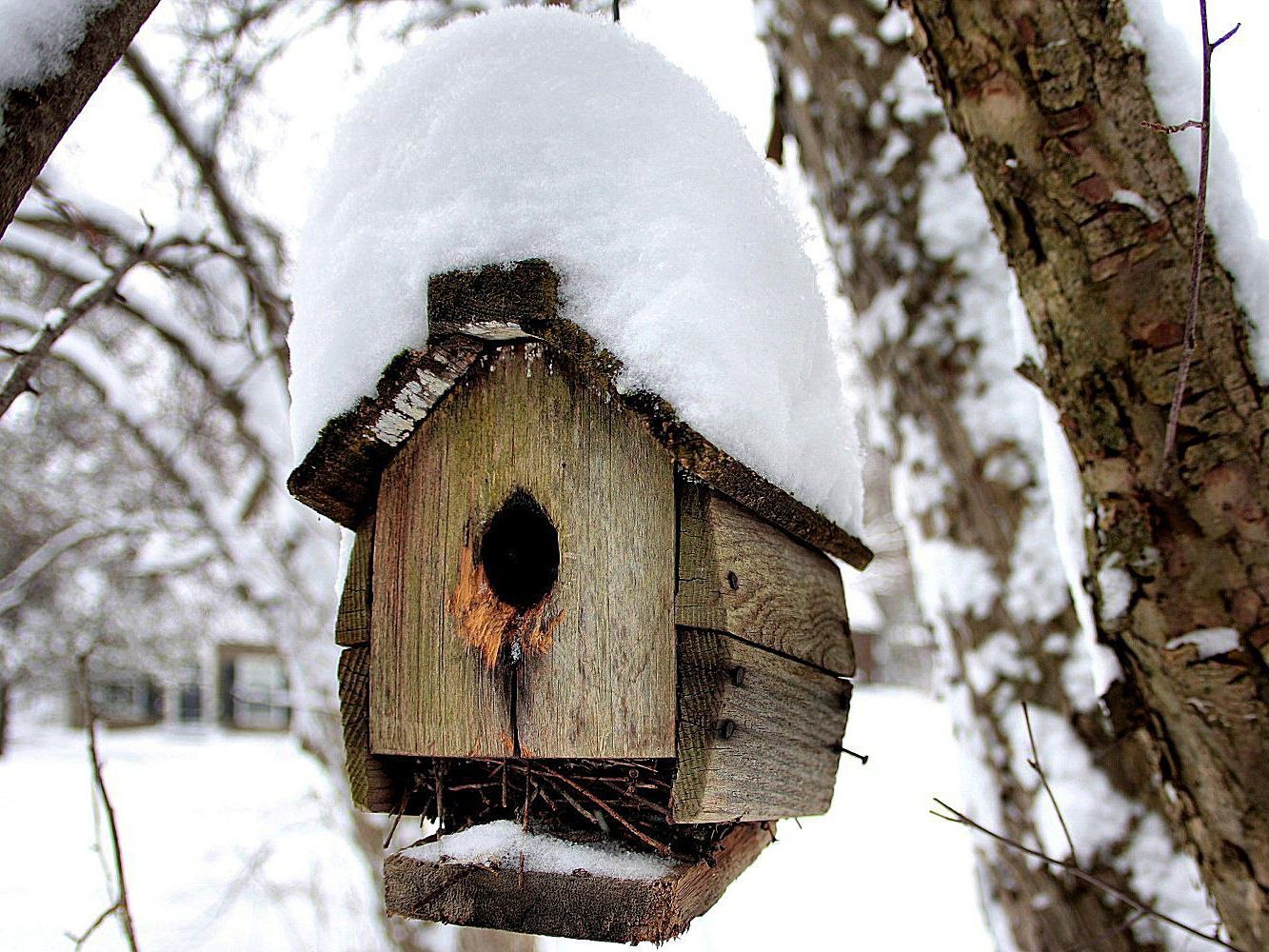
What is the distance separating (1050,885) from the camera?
2258mm

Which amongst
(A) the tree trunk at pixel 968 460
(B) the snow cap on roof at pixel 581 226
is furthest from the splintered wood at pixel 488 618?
(A) the tree trunk at pixel 968 460

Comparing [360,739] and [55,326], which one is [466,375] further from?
[55,326]

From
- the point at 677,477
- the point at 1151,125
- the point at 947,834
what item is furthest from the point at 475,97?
the point at 947,834

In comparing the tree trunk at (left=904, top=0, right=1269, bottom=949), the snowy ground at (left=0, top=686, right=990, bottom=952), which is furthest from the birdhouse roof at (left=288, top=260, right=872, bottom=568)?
the snowy ground at (left=0, top=686, right=990, bottom=952)

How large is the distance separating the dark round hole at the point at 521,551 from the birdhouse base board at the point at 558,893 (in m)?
0.37

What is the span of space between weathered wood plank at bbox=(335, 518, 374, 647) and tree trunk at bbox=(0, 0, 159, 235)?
2.13 ft

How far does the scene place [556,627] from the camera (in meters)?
1.24

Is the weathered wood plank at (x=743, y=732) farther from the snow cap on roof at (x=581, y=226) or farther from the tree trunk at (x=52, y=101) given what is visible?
the tree trunk at (x=52, y=101)

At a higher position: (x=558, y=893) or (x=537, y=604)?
(x=537, y=604)

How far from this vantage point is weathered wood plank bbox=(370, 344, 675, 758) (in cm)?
119

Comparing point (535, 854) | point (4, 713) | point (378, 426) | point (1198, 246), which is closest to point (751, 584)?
point (535, 854)

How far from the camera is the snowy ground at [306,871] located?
5723 mm

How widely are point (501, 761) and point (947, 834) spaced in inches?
311

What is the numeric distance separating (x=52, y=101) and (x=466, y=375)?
573mm
